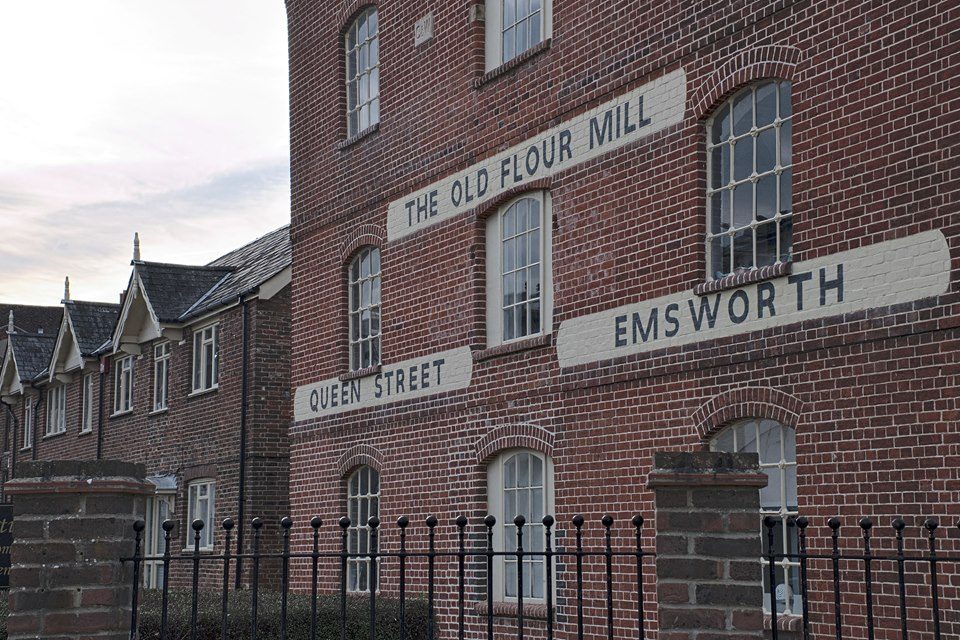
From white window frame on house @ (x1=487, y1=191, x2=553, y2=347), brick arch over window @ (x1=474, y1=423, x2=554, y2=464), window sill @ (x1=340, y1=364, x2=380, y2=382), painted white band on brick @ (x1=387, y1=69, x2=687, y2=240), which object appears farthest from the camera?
window sill @ (x1=340, y1=364, x2=380, y2=382)

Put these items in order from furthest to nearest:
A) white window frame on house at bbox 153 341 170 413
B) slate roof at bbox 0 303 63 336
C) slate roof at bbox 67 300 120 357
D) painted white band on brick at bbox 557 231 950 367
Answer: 1. slate roof at bbox 0 303 63 336
2. slate roof at bbox 67 300 120 357
3. white window frame on house at bbox 153 341 170 413
4. painted white band on brick at bbox 557 231 950 367

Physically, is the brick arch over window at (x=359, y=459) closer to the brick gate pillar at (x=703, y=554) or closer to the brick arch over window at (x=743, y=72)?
the brick arch over window at (x=743, y=72)

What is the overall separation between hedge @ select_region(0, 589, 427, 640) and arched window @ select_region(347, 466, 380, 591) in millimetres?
1800

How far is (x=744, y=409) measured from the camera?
11.9m

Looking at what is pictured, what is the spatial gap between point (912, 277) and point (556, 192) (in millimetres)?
5108

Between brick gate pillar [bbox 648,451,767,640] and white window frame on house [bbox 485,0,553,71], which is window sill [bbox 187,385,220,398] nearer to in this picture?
white window frame on house [bbox 485,0,553,71]

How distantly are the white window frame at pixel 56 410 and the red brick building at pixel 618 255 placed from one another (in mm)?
16261

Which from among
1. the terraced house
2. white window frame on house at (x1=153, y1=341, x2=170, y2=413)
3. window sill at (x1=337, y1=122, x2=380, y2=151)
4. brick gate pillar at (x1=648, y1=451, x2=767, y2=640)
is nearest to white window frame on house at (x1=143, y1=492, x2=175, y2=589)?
the terraced house

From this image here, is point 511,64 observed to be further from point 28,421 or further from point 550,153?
point 28,421

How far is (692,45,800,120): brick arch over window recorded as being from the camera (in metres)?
11.8

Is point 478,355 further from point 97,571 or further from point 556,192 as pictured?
point 97,571

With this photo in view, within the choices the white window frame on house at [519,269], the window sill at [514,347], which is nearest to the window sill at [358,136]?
the white window frame on house at [519,269]

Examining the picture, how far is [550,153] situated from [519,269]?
145 centimetres

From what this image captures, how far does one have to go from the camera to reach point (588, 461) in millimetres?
13844
